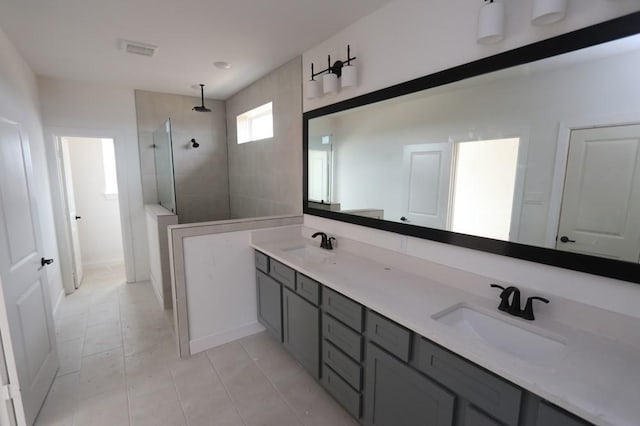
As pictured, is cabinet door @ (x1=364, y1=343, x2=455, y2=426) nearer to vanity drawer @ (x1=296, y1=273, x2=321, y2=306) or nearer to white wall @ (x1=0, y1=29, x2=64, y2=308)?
vanity drawer @ (x1=296, y1=273, x2=321, y2=306)

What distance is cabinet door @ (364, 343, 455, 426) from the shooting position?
1.25 m

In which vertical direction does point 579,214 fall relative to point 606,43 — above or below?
below

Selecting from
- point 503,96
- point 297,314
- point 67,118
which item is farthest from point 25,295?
Answer: point 503,96

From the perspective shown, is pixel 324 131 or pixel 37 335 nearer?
pixel 37 335

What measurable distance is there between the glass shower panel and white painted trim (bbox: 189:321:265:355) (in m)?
1.41

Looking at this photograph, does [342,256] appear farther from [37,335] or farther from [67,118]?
[67,118]

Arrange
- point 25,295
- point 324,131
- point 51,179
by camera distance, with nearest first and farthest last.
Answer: point 25,295
point 324,131
point 51,179

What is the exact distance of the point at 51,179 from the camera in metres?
3.59

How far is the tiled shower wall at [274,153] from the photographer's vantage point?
304cm

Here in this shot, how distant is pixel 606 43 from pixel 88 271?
20.5ft

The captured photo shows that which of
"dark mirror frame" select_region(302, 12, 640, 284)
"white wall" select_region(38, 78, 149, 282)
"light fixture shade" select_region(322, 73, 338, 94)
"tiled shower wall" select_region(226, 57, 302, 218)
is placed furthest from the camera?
"white wall" select_region(38, 78, 149, 282)

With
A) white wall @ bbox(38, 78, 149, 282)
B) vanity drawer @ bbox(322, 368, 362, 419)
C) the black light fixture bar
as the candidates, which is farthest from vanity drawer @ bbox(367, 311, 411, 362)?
white wall @ bbox(38, 78, 149, 282)

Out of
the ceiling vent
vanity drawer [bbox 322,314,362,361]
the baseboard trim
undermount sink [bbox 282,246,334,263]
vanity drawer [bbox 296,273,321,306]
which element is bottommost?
the baseboard trim

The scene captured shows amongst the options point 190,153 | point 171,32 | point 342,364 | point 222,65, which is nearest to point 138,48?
point 171,32
